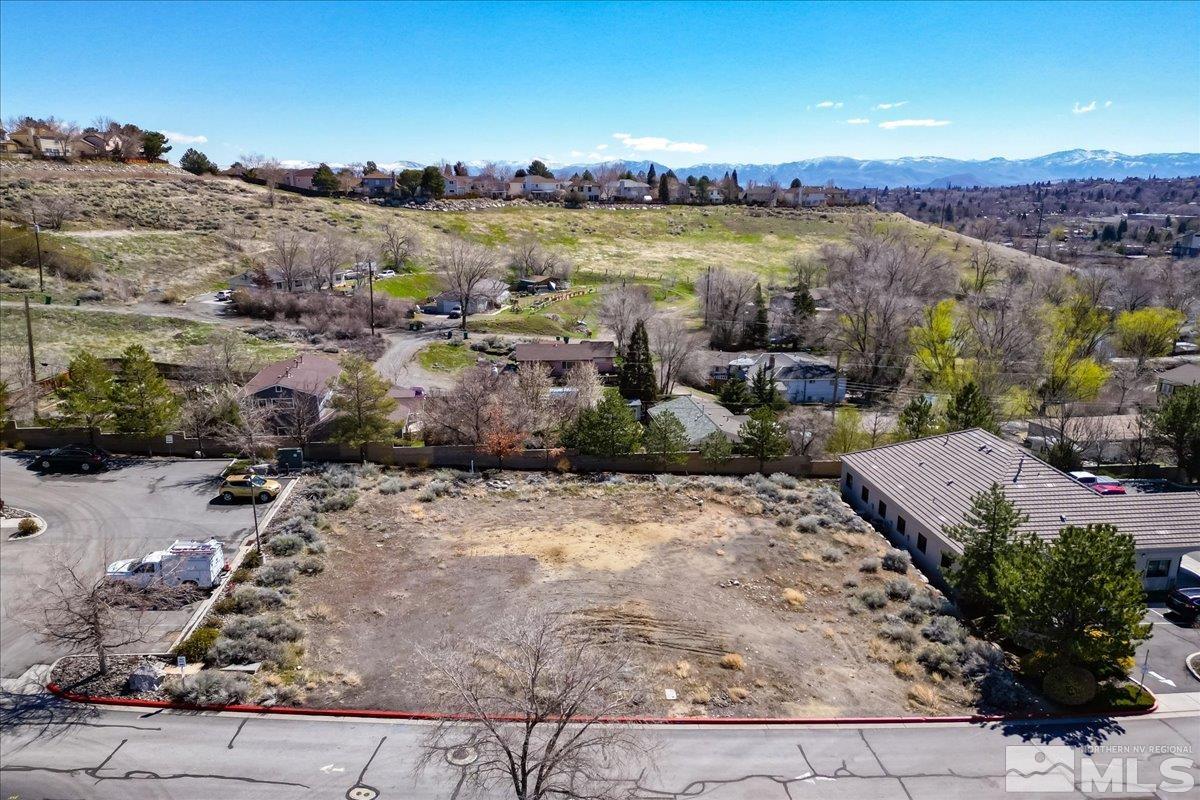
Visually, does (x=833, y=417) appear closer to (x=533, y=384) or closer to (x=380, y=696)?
(x=533, y=384)

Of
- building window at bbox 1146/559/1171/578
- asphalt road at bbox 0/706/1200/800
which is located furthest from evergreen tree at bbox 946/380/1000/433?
asphalt road at bbox 0/706/1200/800

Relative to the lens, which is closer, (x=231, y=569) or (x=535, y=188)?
(x=231, y=569)

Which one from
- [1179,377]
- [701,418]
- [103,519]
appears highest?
[1179,377]

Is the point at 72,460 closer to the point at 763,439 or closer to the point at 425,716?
the point at 425,716

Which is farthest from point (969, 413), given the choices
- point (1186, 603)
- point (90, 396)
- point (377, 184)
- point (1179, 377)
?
point (377, 184)

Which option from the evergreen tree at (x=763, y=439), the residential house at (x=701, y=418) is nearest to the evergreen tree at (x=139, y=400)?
the residential house at (x=701, y=418)

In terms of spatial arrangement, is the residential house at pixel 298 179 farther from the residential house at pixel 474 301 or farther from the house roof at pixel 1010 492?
the house roof at pixel 1010 492

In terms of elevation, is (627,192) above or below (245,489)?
above
